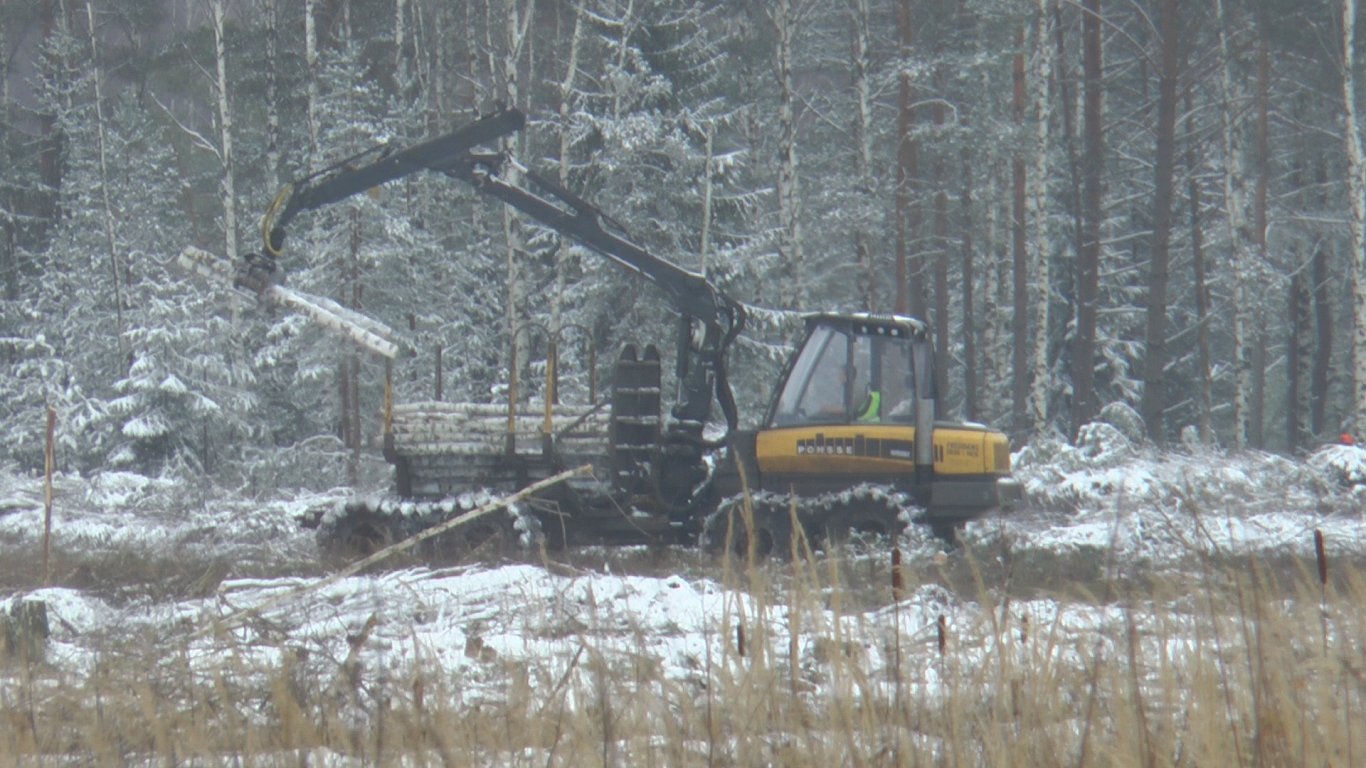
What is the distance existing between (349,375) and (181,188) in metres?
12.0

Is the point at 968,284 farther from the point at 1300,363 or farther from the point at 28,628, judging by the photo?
the point at 28,628

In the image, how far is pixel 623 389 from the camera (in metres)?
13.6

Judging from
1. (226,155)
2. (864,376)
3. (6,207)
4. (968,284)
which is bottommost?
(864,376)

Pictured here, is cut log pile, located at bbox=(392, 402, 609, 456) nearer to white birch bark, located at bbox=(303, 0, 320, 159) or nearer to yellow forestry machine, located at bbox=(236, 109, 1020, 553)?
yellow forestry machine, located at bbox=(236, 109, 1020, 553)

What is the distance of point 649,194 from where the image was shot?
2516 centimetres

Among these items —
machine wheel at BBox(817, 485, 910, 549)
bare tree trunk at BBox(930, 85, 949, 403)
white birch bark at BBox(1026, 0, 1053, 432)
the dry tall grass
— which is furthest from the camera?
bare tree trunk at BBox(930, 85, 949, 403)

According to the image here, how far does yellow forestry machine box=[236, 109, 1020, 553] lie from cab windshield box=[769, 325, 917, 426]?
0.04ft

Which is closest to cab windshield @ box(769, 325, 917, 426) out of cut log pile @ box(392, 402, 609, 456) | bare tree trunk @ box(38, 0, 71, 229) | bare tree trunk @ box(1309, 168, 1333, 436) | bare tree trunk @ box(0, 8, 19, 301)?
cut log pile @ box(392, 402, 609, 456)

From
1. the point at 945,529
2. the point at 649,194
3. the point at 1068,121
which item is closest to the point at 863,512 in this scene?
the point at 945,529

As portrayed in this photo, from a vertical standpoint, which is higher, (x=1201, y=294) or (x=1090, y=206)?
(x=1090, y=206)

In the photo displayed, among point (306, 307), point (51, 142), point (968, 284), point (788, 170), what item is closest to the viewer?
point (306, 307)

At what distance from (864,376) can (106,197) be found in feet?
68.9

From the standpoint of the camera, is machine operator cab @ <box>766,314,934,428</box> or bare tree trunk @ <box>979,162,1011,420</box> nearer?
machine operator cab @ <box>766,314,934,428</box>

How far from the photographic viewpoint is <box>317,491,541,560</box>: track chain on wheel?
13.6 metres
